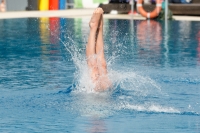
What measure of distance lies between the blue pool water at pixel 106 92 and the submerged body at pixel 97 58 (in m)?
0.15

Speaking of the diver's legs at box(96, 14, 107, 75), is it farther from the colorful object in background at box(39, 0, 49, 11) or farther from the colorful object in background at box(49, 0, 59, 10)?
the colorful object in background at box(49, 0, 59, 10)

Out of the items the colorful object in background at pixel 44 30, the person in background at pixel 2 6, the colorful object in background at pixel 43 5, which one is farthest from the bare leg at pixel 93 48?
the colorful object in background at pixel 43 5

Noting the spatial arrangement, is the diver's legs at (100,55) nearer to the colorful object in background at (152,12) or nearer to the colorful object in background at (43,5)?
the colorful object in background at (152,12)

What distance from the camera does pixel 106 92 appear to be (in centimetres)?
968

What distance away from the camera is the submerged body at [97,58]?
9.59m

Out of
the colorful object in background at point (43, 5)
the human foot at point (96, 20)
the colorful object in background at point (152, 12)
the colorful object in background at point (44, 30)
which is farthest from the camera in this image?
the colorful object in background at point (43, 5)

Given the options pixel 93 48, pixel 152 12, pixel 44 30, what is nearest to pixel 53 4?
pixel 152 12

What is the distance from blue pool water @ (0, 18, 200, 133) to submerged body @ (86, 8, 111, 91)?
15 centimetres

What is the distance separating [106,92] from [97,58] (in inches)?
18.8

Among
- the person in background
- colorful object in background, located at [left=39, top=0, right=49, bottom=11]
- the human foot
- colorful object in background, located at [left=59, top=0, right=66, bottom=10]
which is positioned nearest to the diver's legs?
the human foot

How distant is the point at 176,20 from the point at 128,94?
1702 centimetres

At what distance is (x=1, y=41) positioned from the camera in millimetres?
17812

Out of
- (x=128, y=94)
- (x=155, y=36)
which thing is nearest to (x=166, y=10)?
(x=155, y=36)

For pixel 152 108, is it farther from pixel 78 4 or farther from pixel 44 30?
pixel 78 4
